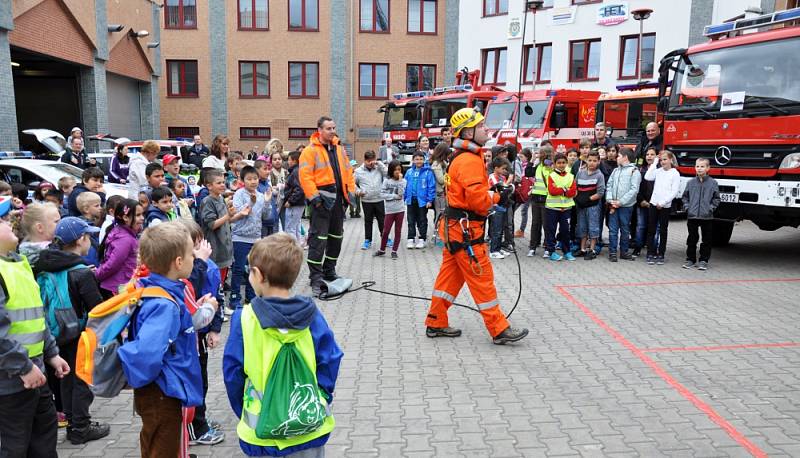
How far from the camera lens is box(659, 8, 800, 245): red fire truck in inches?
341

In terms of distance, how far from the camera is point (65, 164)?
11789 mm

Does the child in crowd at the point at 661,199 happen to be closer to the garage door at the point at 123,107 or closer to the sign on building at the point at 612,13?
the sign on building at the point at 612,13

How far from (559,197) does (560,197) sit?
0.05ft

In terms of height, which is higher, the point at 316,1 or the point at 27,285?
the point at 316,1

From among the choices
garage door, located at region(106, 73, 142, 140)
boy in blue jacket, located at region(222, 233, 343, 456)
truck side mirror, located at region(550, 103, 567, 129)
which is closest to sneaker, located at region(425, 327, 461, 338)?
boy in blue jacket, located at region(222, 233, 343, 456)

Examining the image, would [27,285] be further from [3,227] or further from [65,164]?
[65,164]

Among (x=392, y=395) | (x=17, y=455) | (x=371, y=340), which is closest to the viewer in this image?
(x=17, y=455)

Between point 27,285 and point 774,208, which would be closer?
point 27,285

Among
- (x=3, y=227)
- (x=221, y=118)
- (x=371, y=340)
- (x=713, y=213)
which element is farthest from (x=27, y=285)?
(x=221, y=118)

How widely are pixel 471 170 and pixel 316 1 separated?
90.3 feet

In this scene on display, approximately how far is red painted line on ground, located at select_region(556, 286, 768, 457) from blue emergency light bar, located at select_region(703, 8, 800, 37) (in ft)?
18.3

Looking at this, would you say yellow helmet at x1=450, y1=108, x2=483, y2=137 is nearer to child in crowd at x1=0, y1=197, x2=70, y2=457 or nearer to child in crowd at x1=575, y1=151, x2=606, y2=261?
child in crowd at x1=0, y1=197, x2=70, y2=457

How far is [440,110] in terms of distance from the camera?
68.9 ft

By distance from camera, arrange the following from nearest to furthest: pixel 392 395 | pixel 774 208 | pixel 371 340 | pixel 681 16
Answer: pixel 392 395, pixel 371 340, pixel 774 208, pixel 681 16
